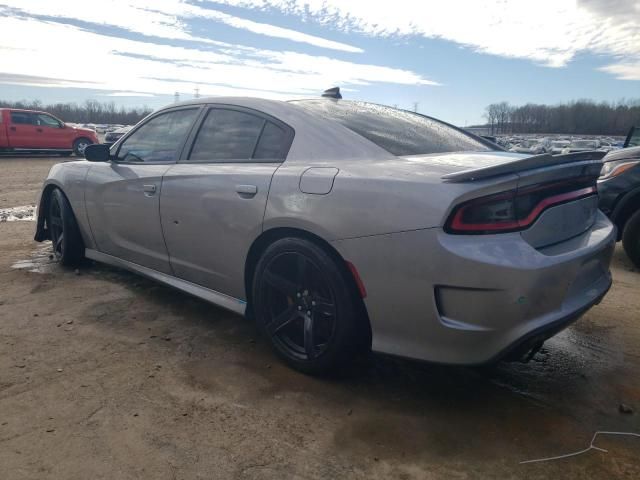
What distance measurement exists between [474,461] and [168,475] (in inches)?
47.6

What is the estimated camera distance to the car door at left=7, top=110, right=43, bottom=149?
55.9ft

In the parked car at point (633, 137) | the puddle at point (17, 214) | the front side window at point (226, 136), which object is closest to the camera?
the front side window at point (226, 136)

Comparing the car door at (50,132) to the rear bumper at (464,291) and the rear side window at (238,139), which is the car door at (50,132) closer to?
the rear side window at (238,139)

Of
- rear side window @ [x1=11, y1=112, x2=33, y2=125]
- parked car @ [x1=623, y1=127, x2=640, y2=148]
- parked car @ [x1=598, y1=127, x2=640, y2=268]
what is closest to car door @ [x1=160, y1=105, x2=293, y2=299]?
parked car @ [x1=598, y1=127, x2=640, y2=268]

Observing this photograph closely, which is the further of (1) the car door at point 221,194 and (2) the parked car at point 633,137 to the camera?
(2) the parked car at point 633,137

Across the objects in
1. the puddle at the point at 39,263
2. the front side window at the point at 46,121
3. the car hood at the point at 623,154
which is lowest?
the puddle at the point at 39,263

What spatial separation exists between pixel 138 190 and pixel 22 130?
16.8 metres

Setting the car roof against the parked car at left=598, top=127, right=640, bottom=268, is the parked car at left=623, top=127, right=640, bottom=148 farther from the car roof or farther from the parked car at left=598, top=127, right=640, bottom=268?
the car roof

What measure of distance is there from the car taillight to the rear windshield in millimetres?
643

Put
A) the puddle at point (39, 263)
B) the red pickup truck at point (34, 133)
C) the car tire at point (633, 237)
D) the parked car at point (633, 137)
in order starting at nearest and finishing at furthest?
1. the puddle at point (39, 263)
2. the car tire at point (633, 237)
3. the parked car at point (633, 137)
4. the red pickup truck at point (34, 133)

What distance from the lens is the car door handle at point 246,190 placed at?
2.75m

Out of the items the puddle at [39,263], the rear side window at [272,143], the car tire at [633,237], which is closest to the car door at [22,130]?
the puddle at [39,263]

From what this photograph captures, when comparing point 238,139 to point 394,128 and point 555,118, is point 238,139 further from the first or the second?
point 555,118

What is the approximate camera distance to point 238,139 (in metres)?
3.08
